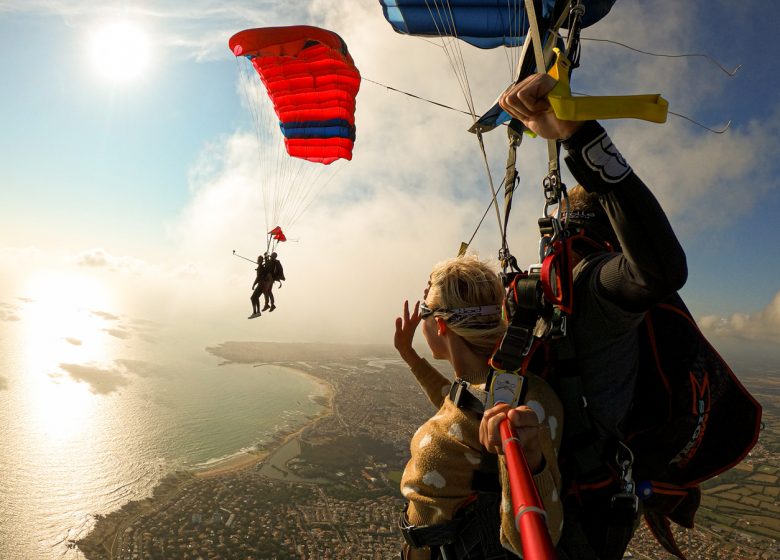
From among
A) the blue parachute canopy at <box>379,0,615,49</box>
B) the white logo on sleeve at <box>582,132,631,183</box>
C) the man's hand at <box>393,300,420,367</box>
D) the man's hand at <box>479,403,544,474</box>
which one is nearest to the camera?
the man's hand at <box>479,403,544,474</box>

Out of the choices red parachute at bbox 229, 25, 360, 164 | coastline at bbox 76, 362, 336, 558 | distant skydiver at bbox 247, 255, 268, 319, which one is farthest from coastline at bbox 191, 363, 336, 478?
red parachute at bbox 229, 25, 360, 164

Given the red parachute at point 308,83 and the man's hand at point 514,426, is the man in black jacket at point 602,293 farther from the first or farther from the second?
the red parachute at point 308,83

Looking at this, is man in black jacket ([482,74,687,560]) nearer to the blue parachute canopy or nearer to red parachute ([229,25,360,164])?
the blue parachute canopy

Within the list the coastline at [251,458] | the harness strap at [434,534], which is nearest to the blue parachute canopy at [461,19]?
the harness strap at [434,534]

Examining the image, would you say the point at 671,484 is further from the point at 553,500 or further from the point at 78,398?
the point at 78,398

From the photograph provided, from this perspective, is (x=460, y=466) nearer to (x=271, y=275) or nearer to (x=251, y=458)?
(x=271, y=275)

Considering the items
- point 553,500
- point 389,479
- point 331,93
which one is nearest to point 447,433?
point 553,500
